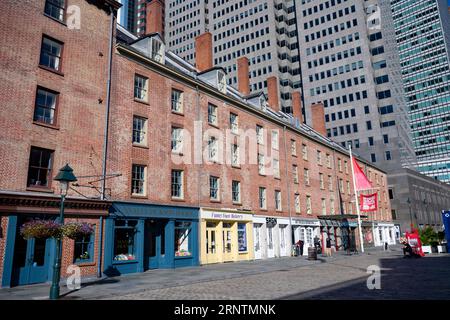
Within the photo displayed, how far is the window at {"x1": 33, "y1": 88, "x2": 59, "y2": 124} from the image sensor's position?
17047mm

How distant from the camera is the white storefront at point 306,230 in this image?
35531 mm

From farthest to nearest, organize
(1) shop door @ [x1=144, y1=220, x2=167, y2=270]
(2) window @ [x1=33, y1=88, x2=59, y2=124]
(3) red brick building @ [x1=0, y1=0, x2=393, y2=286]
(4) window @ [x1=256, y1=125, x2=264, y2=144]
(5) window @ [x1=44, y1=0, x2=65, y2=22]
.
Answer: (4) window @ [x1=256, y1=125, x2=264, y2=144]
(1) shop door @ [x1=144, y1=220, x2=167, y2=270]
(5) window @ [x1=44, y1=0, x2=65, y2=22]
(2) window @ [x1=33, y1=88, x2=59, y2=124]
(3) red brick building @ [x1=0, y1=0, x2=393, y2=286]

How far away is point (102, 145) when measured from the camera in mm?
19297

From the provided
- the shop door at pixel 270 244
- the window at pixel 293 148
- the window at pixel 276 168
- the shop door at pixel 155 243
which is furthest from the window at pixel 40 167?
the window at pixel 293 148

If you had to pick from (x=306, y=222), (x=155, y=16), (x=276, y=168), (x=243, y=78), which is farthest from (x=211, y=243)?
(x=243, y=78)

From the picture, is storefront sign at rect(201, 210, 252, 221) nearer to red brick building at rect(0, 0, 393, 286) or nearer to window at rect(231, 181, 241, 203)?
red brick building at rect(0, 0, 393, 286)

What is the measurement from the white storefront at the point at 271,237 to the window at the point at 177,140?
32.4 ft

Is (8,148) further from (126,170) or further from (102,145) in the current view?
(126,170)

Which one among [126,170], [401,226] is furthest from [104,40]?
[401,226]

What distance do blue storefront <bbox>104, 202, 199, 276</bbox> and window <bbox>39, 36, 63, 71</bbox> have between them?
26.5 feet

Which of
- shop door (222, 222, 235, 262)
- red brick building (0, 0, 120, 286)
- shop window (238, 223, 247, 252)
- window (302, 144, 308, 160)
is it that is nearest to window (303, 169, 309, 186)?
window (302, 144, 308, 160)

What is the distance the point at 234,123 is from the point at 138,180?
468 inches

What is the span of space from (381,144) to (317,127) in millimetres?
34267

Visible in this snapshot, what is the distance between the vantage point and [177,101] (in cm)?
2509
